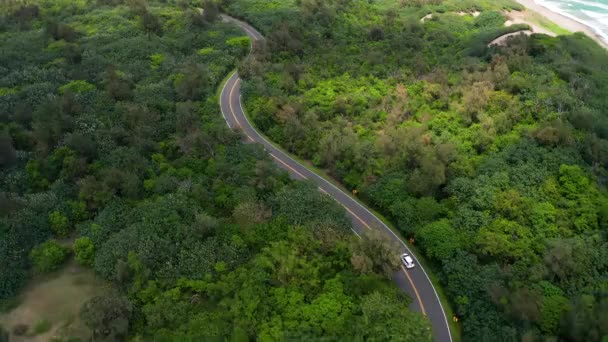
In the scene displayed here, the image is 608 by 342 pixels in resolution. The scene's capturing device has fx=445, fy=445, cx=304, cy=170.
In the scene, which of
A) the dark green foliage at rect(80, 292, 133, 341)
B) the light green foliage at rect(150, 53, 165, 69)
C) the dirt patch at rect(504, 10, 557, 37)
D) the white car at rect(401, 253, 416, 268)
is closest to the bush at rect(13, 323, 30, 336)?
the dark green foliage at rect(80, 292, 133, 341)

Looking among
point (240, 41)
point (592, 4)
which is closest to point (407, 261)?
point (240, 41)

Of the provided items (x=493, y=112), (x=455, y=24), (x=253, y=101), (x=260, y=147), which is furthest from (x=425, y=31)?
(x=260, y=147)

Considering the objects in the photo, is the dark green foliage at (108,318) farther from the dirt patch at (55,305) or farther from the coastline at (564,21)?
the coastline at (564,21)

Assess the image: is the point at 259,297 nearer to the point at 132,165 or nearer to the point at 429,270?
the point at 429,270

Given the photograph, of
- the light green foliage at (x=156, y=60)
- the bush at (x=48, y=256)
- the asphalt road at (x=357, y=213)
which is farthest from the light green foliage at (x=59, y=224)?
the light green foliage at (x=156, y=60)

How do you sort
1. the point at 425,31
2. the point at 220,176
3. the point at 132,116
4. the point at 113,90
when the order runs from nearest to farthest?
the point at 220,176 → the point at 132,116 → the point at 113,90 → the point at 425,31

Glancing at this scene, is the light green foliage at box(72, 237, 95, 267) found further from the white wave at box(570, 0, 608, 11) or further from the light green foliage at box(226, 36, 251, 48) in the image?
the white wave at box(570, 0, 608, 11)
